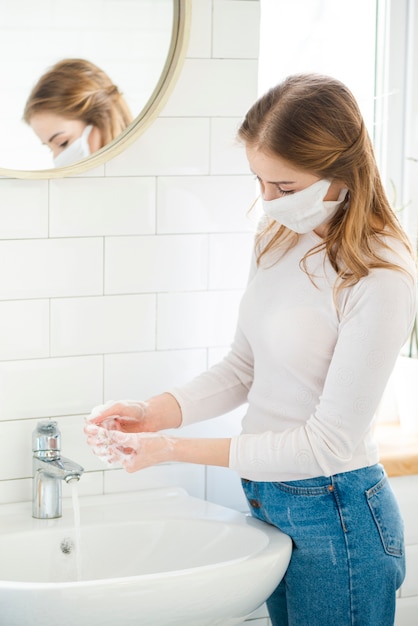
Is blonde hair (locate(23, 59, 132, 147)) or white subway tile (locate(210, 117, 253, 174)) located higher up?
blonde hair (locate(23, 59, 132, 147))

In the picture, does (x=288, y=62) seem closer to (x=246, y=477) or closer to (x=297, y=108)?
(x=297, y=108)

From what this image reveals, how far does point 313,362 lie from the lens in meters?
1.49

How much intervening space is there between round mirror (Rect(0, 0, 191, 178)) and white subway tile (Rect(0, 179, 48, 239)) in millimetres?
29

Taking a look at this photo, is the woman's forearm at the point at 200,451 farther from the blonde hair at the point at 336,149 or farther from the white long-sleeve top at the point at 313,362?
the blonde hair at the point at 336,149

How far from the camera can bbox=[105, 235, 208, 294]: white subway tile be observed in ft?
5.72

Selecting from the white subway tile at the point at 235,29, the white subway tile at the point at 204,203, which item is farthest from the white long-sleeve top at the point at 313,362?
the white subway tile at the point at 235,29

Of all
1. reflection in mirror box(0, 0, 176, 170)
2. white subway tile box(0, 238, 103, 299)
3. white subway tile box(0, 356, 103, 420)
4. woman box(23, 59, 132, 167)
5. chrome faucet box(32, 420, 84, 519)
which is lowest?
chrome faucet box(32, 420, 84, 519)

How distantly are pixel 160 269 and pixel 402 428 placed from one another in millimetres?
726

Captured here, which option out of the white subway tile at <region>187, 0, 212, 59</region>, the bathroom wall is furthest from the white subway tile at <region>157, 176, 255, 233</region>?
the white subway tile at <region>187, 0, 212, 59</region>

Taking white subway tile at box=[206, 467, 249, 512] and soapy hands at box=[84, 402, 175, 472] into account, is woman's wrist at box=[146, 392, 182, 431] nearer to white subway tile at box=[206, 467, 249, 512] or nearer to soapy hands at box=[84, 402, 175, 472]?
soapy hands at box=[84, 402, 175, 472]

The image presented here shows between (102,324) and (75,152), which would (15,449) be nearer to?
(102,324)

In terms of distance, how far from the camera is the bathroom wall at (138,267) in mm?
1688

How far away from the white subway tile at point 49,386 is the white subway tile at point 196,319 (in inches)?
5.8

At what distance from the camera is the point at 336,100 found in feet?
4.67
